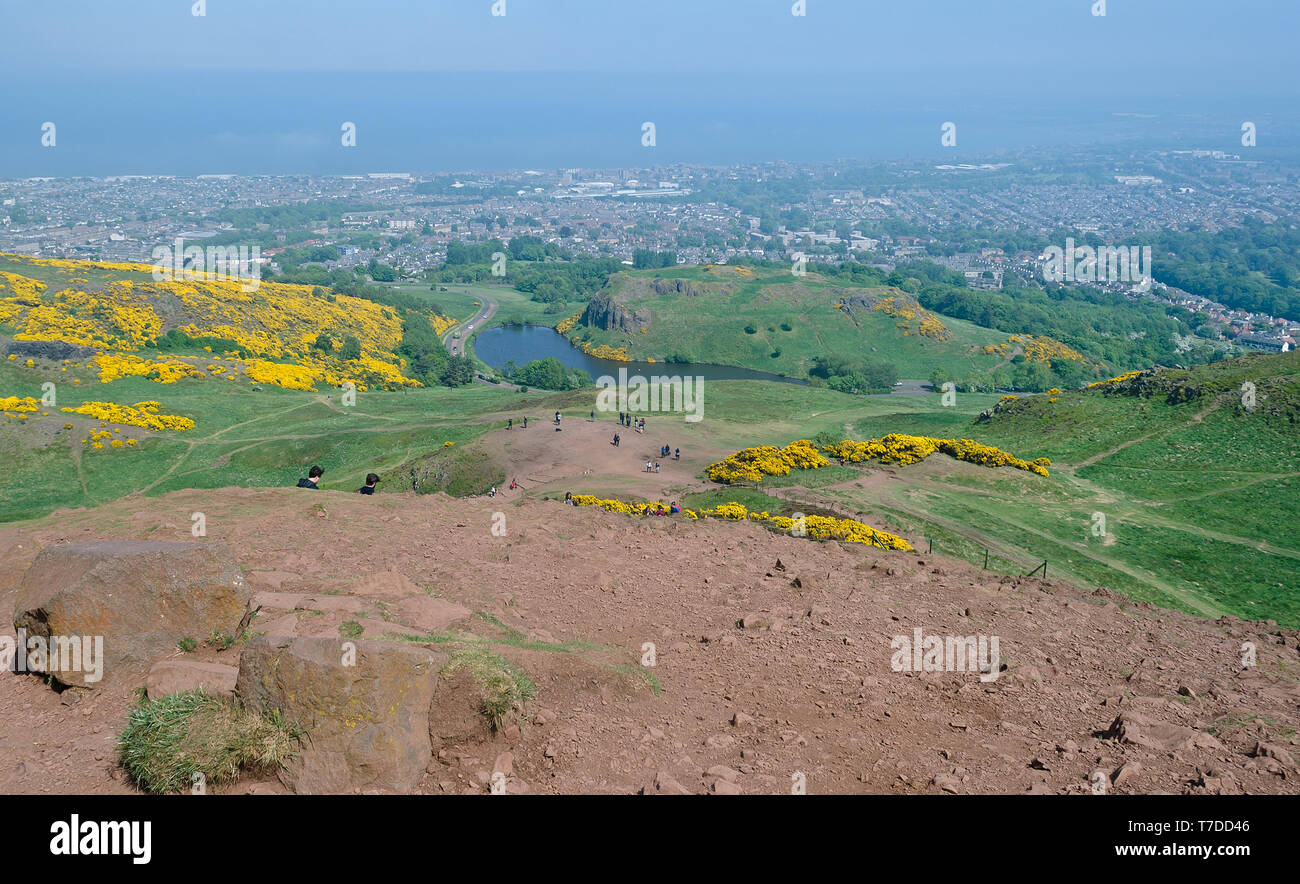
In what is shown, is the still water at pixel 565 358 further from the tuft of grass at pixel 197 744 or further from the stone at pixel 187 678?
the tuft of grass at pixel 197 744

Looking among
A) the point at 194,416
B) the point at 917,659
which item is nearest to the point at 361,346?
the point at 194,416

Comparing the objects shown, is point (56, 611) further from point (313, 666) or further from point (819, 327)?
point (819, 327)

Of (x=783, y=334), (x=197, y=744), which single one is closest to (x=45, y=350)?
(x=197, y=744)

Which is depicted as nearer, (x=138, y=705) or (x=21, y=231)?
(x=138, y=705)

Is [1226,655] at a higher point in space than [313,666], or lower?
lower

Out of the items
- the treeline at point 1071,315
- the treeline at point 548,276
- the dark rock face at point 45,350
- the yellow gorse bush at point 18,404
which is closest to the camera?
the yellow gorse bush at point 18,404

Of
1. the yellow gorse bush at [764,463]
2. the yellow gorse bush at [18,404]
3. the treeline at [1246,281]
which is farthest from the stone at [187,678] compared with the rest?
the treeline at [1246,281]

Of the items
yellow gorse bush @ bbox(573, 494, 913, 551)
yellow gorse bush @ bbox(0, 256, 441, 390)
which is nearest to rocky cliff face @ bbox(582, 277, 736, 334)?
yellow gorse bush @ bbox(0, 256, 441, 390)
